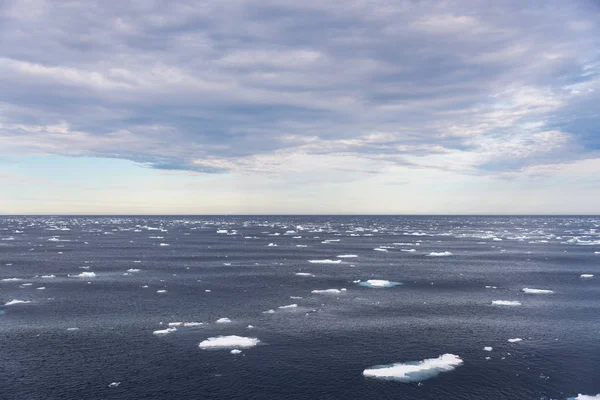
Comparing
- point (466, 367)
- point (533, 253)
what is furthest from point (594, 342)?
point (533, 253)

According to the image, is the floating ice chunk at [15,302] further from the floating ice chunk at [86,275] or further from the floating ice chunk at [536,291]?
the floating ice chunk at [536,291]

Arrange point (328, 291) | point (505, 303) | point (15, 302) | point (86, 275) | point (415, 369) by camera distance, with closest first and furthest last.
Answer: point (415, 369), point (15, 302), point (505, 303), point (328, 291), point (86, 275)

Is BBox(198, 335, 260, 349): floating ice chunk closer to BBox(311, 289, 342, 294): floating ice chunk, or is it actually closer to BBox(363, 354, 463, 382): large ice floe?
BBox(363, 354, 463, 382): large ice floe

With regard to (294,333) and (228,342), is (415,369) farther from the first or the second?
(228,342)

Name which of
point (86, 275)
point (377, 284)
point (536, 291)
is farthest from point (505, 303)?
point (86, 275)

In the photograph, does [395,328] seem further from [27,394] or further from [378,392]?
[27,394]

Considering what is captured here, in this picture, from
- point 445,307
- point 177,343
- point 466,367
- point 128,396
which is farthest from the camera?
point 445,307
